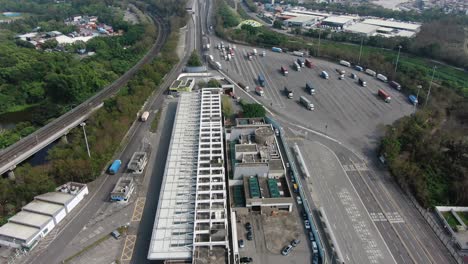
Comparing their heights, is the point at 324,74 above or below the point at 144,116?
above

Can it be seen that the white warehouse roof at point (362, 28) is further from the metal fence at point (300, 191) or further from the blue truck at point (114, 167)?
the blue truck at point (114, 167)

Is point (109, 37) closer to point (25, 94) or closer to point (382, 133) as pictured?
point (25, 94)

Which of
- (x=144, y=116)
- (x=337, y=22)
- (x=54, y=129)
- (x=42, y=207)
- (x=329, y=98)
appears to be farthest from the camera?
(x=337, y=22)

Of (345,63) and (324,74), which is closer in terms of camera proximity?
(324,74)

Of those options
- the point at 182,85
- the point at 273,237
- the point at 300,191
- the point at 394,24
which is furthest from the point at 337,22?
the point at 273,237

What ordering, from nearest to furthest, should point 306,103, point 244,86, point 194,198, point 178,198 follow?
1. point 194,198
2. point 178,198
3. point 306,103
4. point 244,86

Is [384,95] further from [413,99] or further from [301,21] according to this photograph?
[301,21]

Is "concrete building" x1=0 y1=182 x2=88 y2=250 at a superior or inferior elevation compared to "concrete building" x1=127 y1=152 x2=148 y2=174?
inferior

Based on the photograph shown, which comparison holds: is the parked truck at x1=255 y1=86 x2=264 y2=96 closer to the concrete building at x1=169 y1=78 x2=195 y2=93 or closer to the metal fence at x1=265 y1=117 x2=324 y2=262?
the metal fence at x1=265 y1=117 x2=324 y2=262

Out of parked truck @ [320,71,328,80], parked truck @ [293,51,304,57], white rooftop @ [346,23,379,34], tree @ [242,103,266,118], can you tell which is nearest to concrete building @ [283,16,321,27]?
white rooftop @ [346,23,379,34]
